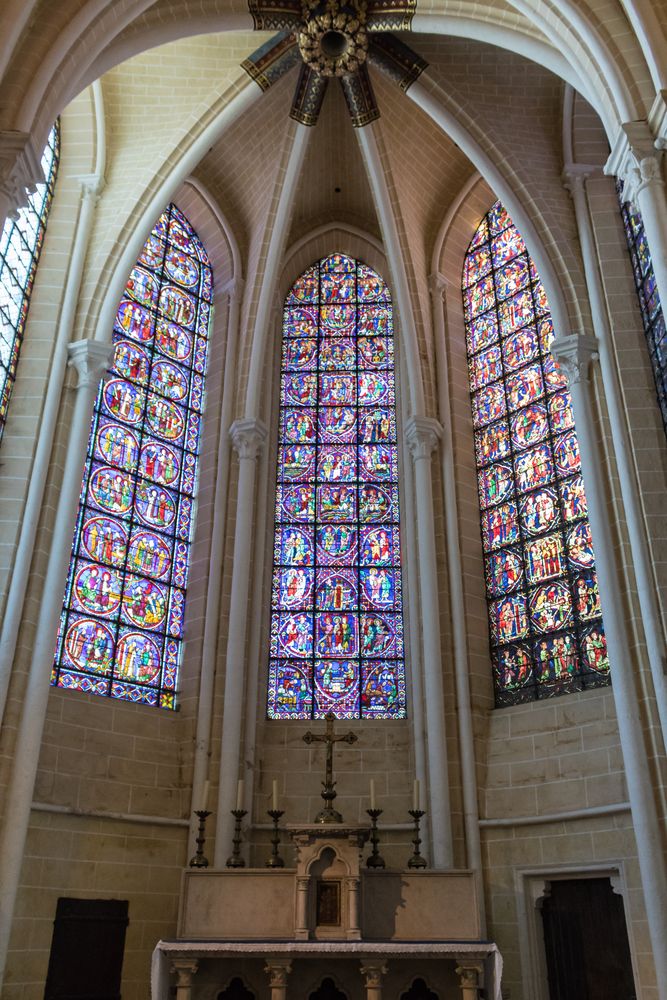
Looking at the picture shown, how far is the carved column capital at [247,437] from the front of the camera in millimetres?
11813

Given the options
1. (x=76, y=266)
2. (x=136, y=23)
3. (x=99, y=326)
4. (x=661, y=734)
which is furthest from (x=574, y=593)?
(x=136, y=23)

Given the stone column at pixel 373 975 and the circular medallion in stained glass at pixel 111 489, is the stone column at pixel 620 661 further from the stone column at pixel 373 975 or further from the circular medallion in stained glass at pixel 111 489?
the circular medallion in stained glass at pixel 111 489

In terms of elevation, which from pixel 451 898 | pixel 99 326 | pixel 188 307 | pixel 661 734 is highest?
pixel 188 307

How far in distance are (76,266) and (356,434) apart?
4.22 metres

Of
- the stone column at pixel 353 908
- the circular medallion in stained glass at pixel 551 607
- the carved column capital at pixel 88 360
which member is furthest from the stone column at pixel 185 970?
the carved column capital at pixel 88 360

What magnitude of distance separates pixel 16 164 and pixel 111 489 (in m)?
4.45

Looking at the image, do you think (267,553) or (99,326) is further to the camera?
(267,553)

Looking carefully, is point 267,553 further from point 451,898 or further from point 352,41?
point 352,41

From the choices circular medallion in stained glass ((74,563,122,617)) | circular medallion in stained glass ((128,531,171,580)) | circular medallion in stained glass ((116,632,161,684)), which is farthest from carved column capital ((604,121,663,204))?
circular medallion in stained glass ((116,632,161,684))

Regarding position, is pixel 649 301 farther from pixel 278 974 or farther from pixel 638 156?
pixel 278 974

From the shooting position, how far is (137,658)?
10508mm

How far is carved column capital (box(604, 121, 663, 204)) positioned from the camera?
745 cm

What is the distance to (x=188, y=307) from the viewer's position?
12945 mm

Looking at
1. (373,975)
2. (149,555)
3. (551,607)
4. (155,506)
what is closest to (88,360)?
(155,506)
